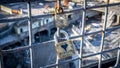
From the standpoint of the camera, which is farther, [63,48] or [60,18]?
[63,48]

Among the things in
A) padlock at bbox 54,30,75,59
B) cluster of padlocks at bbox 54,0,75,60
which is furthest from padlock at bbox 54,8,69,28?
padlock at bbox 54,30,75,59

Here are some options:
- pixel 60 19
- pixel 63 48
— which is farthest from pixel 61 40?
pixel 60 19

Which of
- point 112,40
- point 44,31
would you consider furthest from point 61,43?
point 44,31

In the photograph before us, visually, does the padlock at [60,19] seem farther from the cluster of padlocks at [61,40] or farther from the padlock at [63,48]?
the padlock at [63,48]

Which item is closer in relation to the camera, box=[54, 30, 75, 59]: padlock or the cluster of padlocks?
the cluster of padlocks

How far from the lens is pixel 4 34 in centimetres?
1277

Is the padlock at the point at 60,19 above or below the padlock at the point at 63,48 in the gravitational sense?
above

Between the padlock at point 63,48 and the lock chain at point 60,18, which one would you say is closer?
the lock chain at point 60,18

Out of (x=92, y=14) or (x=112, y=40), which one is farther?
(x=92, y=14)

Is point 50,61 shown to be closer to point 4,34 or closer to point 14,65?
point 14,65

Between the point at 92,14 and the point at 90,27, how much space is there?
2344mm

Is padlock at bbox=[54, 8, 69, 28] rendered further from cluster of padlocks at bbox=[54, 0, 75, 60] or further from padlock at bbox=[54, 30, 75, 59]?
padlock at bbox=[54, 30, 75, 59]

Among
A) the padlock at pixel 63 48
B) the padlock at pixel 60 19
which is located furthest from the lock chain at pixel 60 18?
the padlock at pixel 63 48

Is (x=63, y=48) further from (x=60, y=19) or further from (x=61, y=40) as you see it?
(x=60, y=19)
